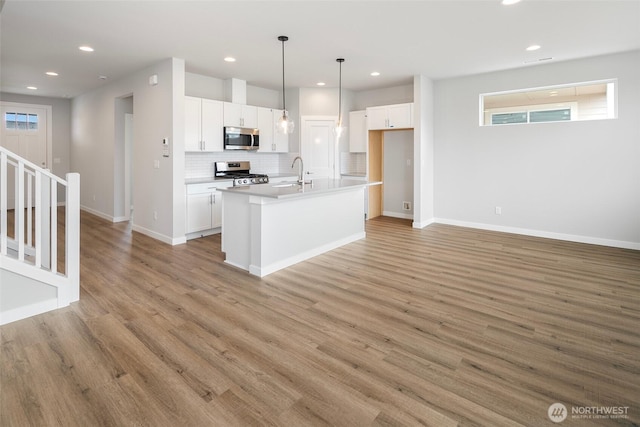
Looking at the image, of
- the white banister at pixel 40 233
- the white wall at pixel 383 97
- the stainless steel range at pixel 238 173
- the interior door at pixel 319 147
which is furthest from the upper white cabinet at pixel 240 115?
the white banister at pixel 40 233

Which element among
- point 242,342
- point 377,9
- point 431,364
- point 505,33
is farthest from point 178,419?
point 505,33

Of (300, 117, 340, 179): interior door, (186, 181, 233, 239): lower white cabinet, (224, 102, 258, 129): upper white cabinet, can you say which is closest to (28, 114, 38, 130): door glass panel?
(224, 102, 258, 129): upper white cabinet

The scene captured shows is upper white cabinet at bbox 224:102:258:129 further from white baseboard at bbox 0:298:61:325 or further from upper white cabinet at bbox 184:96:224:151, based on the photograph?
white baseboard at bbox 0:298:61:325

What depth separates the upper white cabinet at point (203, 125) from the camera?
224 inches

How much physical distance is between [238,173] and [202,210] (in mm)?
1428

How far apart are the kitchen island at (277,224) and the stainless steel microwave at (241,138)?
2.16 meters

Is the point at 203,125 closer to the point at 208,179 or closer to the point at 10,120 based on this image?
the point at 208,179

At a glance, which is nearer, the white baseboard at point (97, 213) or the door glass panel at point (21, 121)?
the white baseboard at point (97, 213)

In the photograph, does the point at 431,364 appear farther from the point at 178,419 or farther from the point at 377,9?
the point at 377,9

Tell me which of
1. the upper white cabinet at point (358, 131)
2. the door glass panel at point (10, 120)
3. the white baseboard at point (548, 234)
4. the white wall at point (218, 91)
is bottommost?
the white baseboard at point (548, 234)

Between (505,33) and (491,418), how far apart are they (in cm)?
423

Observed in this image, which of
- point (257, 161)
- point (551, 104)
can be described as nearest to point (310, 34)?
point (257, 161)

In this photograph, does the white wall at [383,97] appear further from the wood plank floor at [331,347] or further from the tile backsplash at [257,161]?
the wood plank floor at [331,347]

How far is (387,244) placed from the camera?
5.45m
